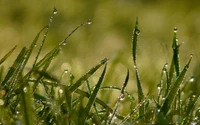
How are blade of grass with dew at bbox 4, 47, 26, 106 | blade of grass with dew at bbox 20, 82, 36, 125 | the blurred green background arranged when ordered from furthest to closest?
1. the blurred green background
2. blade of grass with dew at bbox 4, 47, 26, 106
3. blade of grass with dew at bbox 20, 82, 36, 125

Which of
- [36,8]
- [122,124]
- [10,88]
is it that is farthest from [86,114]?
[36,8]

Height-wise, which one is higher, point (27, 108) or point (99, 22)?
point (99, 22)

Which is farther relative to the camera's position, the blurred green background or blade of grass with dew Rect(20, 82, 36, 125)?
the blurred green background

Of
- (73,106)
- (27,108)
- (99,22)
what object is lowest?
(27,108)

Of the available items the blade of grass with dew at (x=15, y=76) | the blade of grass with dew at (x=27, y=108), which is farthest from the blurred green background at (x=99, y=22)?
the blade of grass with dew at (x=27, y=108)

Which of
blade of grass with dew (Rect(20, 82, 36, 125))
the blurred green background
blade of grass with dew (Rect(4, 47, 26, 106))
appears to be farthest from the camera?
the blurred green background

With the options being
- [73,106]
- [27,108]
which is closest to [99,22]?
[73,106]

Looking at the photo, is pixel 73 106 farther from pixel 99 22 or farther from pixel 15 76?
pixel 99 22

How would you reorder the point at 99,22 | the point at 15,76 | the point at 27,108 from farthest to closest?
the point at 99,22 < the point at 15,76 < the point at 27,108

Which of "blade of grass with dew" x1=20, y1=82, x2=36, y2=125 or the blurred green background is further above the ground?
the blurred green background

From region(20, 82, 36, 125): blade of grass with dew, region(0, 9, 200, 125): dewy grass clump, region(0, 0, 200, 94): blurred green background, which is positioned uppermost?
region(0, 0, 200, 94): blurred green background

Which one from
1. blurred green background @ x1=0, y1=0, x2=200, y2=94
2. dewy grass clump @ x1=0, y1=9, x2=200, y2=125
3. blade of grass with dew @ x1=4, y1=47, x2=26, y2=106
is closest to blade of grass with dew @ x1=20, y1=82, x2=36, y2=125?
dewy grass clump @ x1=0, y1=9, x2=200, y2=125

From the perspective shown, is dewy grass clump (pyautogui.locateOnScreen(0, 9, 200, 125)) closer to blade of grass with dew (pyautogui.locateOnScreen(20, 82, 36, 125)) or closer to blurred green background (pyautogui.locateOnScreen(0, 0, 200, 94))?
blade of grass with dew (pyautogui.locateOnScreen(20, 82, 36, 125))
